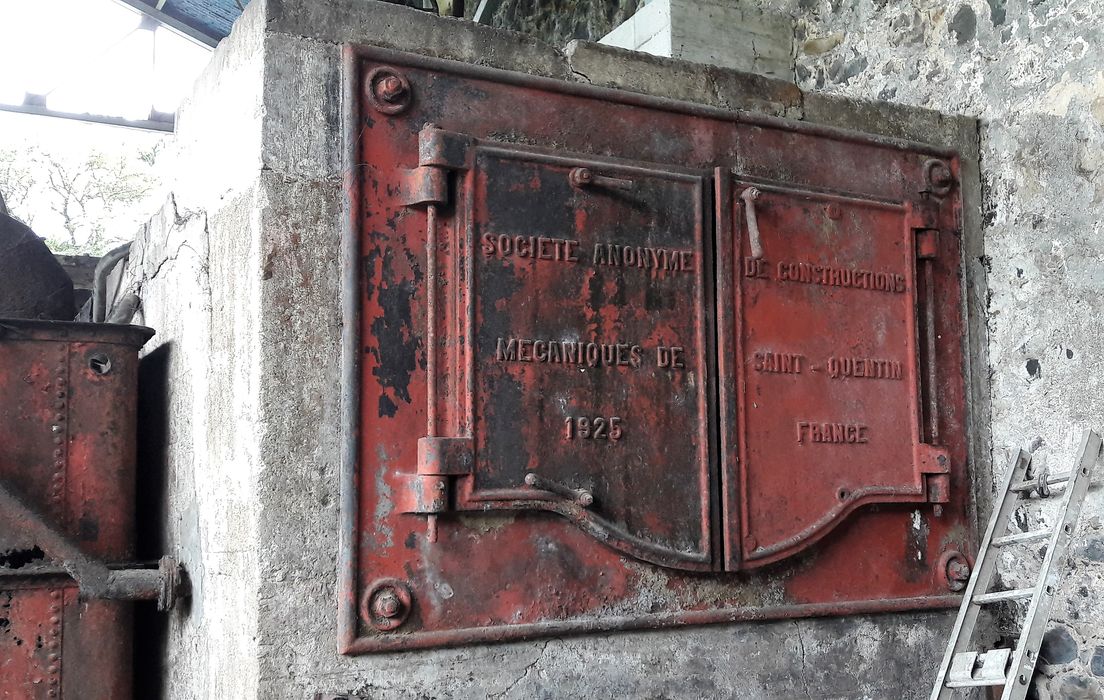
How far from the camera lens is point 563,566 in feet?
9.03

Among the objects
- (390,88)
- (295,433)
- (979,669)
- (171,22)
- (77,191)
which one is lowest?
(979,669)

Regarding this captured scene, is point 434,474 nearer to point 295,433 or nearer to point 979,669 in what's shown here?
point 295,433

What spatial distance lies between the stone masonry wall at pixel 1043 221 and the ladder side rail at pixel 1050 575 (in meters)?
0.19

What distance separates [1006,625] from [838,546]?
790 mm

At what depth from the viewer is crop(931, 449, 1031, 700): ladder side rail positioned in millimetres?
3049

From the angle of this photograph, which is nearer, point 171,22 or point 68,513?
point 68,513

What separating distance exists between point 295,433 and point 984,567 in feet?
7.44

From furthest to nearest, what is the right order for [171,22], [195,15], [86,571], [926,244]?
[171,22]
[195,15]
[926,244]
[86,571]

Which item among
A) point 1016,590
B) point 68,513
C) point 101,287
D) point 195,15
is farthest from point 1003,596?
point 195,15

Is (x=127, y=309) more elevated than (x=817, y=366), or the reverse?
(x=127, y=309)

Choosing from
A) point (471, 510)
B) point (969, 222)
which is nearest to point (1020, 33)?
point (969, 222)

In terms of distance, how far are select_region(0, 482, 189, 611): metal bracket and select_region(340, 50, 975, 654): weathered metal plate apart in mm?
752

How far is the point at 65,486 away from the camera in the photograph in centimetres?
300

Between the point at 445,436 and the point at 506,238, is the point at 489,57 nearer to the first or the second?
the point at 506,238
